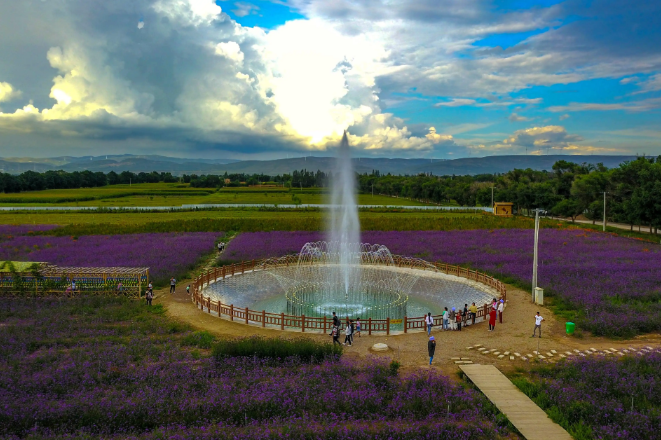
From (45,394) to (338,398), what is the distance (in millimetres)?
10073

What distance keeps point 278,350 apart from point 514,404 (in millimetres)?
9523

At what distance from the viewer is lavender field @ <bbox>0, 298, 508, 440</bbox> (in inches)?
502

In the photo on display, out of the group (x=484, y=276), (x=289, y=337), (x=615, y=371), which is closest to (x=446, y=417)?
(x=615, y=371)

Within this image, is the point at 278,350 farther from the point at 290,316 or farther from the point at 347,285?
the point at 347,285

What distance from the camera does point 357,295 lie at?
31.0m

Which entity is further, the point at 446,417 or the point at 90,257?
the point at 90,257

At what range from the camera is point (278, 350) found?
61.5 ft

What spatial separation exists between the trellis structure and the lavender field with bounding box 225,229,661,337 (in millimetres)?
14670

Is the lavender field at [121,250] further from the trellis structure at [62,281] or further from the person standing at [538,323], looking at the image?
the person standing at [538,323]

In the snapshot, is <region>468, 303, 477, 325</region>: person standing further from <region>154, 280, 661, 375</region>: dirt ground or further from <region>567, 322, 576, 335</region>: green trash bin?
<region>567, 322, 576, 335</region>: green trash bin

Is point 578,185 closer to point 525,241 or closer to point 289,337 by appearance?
point 525,241

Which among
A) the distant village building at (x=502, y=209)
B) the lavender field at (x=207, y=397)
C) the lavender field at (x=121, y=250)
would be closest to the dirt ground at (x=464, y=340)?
the lavender field at (x=207, y=397)

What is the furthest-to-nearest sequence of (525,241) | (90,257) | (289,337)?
1. (525,241)
2. (90,257)
3. (289,337)

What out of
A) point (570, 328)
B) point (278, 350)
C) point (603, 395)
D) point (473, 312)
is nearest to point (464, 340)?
point (473, 312)
